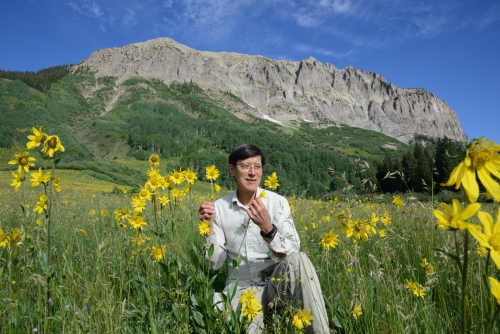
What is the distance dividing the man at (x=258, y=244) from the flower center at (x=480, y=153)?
1407mm

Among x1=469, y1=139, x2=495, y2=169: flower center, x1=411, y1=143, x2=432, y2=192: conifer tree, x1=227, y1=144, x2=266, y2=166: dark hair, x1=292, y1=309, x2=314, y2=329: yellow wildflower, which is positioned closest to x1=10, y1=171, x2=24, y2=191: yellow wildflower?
x1=227, y1=144, x2=266, y2=166: dark hair

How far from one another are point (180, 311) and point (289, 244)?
910mm

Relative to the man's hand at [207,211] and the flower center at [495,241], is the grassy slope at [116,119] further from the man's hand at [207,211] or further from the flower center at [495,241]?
the flower center at [495,241]

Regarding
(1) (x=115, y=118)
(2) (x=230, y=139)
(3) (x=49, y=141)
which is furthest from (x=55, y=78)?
(3) (x=49, y=141)

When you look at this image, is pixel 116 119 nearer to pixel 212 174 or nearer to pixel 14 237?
pixel 212 174

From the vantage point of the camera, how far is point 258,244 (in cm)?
274

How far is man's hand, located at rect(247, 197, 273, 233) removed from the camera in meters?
2.18

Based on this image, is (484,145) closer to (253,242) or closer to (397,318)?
(397,318)

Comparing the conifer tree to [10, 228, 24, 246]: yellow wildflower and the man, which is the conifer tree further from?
[10, 228, 24, 246]: yellow wildflower

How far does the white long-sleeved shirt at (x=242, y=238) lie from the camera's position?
265cm

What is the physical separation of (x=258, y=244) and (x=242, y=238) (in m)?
0.16

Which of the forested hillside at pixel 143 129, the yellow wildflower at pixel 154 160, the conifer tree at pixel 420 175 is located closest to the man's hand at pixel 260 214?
the yellow wildflower at pixel 154 160

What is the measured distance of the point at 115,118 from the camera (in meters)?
136

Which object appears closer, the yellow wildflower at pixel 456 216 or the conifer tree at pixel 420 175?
the yellow wildflower at pixel 456 216
